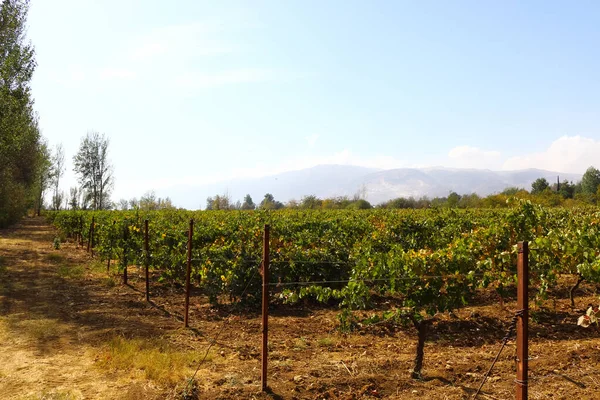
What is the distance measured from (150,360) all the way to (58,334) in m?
2.79

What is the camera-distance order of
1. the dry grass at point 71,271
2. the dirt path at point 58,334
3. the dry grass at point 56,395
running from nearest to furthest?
the dry grass at point 56,395 → the dirt path at point 58,334 → the dry grass at point 71,271

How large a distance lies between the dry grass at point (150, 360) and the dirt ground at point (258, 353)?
2 cm

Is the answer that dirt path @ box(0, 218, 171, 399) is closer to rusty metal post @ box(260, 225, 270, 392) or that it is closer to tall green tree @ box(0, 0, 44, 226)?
rusty metal post @ box(260, 225, 270, 392)

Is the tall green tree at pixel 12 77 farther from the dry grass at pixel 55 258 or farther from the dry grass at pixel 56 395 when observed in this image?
the dry grass at pixel 56 395

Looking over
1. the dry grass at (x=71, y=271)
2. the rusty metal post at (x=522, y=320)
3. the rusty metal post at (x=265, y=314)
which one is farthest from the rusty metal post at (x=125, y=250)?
the rusty metal post at (x=522, y=320)

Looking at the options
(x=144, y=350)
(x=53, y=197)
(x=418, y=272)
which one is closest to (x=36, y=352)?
(x=144, y=350)

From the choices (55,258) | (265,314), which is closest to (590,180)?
(55,258)

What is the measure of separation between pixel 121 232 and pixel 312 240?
6317mm

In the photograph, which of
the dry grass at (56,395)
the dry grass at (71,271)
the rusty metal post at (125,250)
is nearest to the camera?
the dry grass at (56,395)

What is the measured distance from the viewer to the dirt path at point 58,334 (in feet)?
17.7

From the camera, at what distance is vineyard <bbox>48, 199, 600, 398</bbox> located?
5566 millimetres

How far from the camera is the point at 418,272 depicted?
557 centimetres

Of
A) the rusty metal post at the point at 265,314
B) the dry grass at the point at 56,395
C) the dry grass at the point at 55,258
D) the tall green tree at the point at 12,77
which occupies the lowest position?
the dry grass at the point at 56,395

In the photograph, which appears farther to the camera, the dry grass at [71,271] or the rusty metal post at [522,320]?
the dry grass at [71,271]
